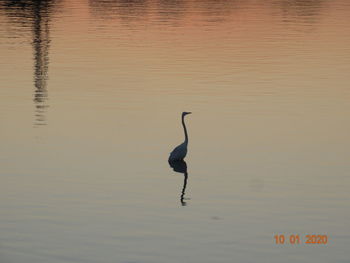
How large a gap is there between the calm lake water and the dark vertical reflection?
6.8 inches

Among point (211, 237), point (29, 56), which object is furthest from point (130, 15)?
point (211, 237)

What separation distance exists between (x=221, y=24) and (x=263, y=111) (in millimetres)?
35109

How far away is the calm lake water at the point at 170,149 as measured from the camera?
1739 centimetres

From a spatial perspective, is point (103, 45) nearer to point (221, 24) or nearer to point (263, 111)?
point (221, 24)

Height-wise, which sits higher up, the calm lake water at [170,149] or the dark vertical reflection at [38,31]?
the calm lake water at [170,149]
